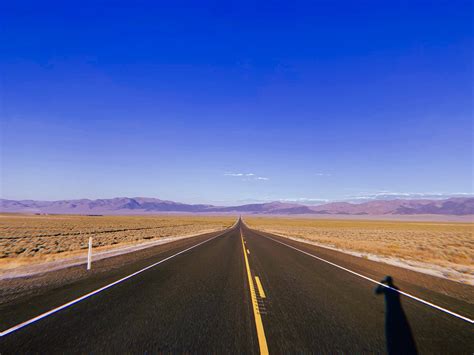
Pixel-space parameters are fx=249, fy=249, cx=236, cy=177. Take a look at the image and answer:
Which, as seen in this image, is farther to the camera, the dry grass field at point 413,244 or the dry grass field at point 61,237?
the dry grass field at point 61,237

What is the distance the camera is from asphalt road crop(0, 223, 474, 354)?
3932 millimetres

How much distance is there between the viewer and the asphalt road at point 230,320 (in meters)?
3.93

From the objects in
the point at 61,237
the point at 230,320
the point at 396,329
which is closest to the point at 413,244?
the point at 396,329

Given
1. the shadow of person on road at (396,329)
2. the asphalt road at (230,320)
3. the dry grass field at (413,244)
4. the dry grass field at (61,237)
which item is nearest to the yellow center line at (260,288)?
the asphalt road at (230,320)

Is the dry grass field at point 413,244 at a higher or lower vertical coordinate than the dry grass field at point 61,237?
lower

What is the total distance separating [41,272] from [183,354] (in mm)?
8834

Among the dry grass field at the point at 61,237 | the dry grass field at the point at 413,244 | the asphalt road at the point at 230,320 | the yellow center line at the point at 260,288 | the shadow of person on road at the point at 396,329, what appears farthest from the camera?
the dry grass field at the point at 61,237

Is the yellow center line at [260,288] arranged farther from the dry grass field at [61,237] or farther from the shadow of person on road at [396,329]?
the dry grass field at [61,237]

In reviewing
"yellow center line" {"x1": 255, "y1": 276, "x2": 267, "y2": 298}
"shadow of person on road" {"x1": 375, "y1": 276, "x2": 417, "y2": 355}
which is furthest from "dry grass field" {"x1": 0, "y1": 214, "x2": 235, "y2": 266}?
"shadow of person on road" {"x1": 375, "y1": 276, "x2": 417, "y2": 355}

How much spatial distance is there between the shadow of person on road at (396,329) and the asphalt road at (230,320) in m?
0.04

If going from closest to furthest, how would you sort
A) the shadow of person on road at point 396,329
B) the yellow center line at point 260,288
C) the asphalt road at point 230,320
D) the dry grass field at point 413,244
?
the asphalt road at point 230,320
the shadow of person on road at point 396,329
the yellow center line at point 260,288
the dry grass field at point 413,244

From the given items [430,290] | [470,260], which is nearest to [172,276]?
[430,290]

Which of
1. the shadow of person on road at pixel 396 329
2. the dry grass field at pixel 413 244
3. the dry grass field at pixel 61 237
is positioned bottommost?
the dry grass field at pixel 413 244

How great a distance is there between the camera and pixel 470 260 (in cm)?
1543
